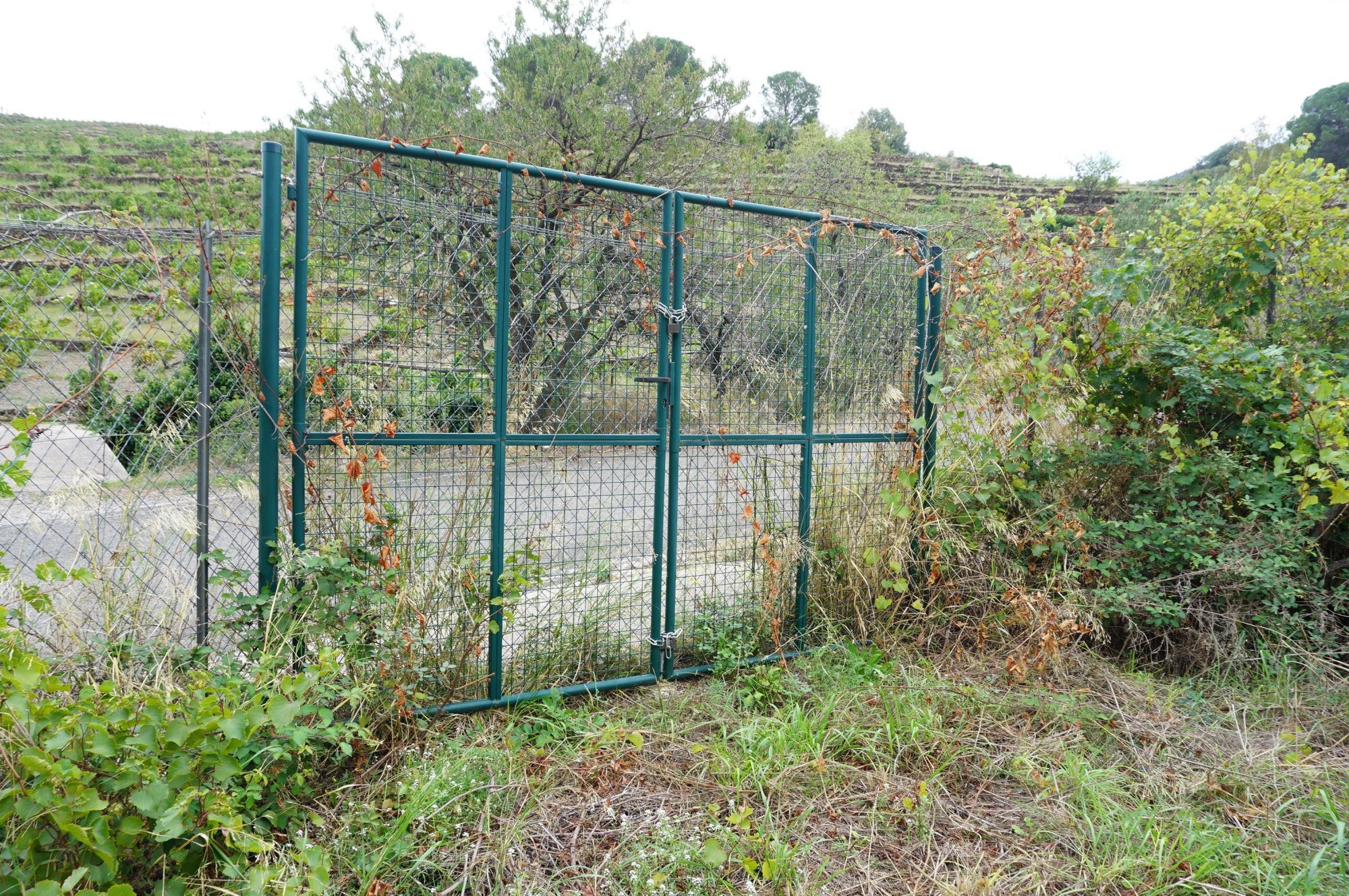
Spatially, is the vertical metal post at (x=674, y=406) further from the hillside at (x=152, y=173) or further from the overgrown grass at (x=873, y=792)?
the hillside at (x=152, y=173)

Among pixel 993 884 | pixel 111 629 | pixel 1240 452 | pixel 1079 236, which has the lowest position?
pixel 993 884

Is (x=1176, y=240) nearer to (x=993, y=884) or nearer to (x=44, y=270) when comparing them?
(x=993, y=884)

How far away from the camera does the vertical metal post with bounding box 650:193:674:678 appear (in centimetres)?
334

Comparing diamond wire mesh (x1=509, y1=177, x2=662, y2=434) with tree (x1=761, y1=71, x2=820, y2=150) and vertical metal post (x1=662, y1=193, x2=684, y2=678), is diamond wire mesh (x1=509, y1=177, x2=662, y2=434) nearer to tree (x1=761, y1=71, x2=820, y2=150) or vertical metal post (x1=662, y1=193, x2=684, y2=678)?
vertical metal post (x1=662, y1=193, x2=684, y2=678)

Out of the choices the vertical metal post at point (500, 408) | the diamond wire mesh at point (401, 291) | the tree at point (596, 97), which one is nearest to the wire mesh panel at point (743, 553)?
the vertical metal post at point (500, 408)

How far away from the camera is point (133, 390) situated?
2.87 m

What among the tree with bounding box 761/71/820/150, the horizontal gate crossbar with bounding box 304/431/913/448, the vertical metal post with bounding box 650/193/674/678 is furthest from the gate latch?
the tree with bounding box 761/71/820/150

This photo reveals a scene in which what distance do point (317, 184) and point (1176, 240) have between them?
4.60 metres

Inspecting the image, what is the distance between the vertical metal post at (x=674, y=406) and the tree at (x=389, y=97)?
855 cm

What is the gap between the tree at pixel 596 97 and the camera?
1046cm

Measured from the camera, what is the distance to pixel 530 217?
3.13 meters

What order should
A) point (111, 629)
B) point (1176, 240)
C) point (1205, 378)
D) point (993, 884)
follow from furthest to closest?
point (1176, 240) → point (1205, 378) → point (111, 629) → point (993, 884)

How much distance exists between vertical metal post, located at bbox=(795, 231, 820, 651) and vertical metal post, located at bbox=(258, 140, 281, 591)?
2340mm

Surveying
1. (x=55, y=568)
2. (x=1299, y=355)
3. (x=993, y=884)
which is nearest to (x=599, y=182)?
(x=55, y=568)
